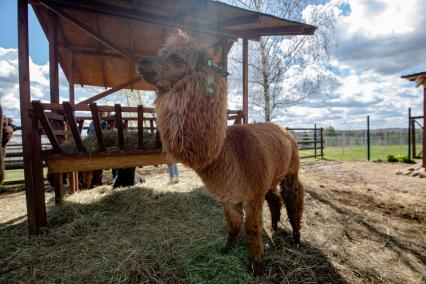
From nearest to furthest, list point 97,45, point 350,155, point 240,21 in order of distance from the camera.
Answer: point 240,21 < point 97,45 < point 350,155

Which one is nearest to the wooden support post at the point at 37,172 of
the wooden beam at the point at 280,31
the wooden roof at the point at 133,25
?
the wooden roof at the point at 133,25

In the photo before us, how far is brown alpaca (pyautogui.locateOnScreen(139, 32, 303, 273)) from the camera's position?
218 cm

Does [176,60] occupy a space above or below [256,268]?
above

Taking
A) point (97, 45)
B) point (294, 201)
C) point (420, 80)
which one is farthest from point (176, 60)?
point (420, 80)

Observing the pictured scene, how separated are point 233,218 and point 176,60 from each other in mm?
1849

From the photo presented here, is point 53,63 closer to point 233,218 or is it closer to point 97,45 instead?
point 97,45

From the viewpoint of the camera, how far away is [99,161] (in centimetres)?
384

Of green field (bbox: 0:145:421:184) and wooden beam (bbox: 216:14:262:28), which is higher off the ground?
wooden beam (bbox: 216:14:262:28)

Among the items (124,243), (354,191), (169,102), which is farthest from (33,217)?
(354,191)

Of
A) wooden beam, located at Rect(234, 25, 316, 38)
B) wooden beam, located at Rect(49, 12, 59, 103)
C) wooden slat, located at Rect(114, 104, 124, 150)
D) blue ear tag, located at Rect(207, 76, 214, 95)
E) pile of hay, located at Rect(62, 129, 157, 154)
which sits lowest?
pile of hay, located at Rect(62, 129, 157, 154)

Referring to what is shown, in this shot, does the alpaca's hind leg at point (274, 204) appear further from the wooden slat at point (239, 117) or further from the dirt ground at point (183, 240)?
the wooden slat at point (239, 117)

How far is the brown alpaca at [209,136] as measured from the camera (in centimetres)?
218

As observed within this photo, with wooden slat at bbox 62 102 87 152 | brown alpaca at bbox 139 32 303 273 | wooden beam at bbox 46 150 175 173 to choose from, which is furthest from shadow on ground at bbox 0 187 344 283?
wooden slat at bbox 62 102 87 152

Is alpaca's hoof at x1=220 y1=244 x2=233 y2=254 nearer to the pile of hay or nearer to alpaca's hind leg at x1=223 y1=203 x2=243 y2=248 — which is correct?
alpaca's hind leg at x1=223 y1=203 x2=243 y2=248
